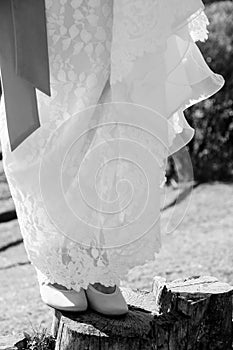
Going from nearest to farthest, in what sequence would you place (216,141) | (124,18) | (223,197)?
(124,18) < (223,197) < (216,141)

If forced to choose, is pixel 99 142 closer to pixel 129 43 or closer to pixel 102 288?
pixel 129 43

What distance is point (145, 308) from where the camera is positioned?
368 cm

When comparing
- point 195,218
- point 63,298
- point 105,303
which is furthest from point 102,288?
point 195,218

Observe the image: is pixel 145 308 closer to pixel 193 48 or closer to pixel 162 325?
pixel 162 325

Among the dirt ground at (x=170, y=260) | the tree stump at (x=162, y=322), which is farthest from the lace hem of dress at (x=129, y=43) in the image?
the dirt ground at (x=170, y=260)

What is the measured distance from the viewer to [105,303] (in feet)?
11.4

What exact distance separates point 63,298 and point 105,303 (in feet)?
0.54

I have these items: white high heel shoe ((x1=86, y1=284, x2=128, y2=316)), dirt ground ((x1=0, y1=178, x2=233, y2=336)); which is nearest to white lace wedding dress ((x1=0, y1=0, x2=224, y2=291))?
white high heel shoe ((x1=86, y1=284, x2=128, y2=316))

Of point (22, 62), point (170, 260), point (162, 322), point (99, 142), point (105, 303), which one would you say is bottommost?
point (170, 260)

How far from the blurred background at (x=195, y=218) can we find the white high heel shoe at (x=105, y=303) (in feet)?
2.17

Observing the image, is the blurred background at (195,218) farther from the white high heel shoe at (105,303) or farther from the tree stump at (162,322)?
the white high heel shoe at (105,303)

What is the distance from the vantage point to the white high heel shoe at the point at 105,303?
3.47m

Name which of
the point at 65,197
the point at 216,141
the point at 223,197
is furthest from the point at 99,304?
the point at 216,141

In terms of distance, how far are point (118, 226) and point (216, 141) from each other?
4550 mm
